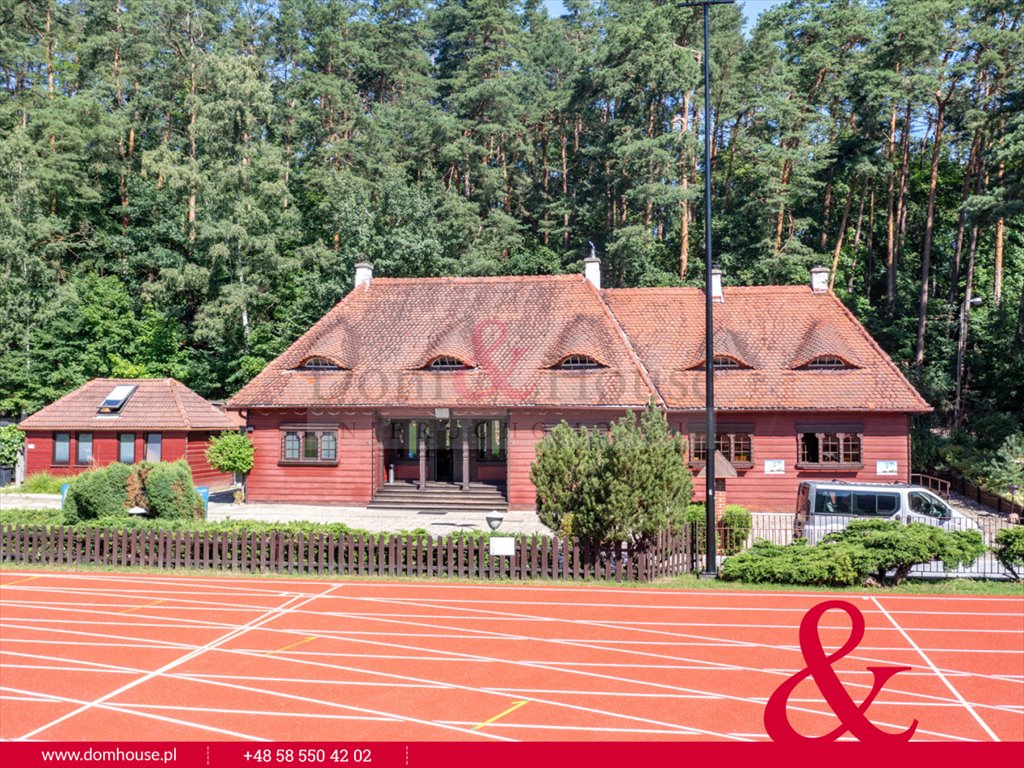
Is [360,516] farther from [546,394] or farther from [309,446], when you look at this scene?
[546,394]

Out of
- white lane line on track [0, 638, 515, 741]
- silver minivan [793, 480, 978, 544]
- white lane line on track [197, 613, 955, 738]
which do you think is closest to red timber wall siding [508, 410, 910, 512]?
silver minivan [793, 480, 978, 544]

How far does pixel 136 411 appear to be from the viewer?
32656mm

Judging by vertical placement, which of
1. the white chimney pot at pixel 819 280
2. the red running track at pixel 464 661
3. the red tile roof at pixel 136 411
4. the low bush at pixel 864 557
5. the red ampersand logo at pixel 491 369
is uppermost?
the white chimney pot at pixel 819 280

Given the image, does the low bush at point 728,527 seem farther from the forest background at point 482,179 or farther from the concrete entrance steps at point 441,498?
the forest background at point 482,179

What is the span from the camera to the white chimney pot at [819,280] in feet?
99.5

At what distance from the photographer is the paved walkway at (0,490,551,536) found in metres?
23.2

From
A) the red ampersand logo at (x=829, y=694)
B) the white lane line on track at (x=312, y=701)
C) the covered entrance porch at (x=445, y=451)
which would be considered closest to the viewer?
the red ampersand logo at (x=829, y=694)

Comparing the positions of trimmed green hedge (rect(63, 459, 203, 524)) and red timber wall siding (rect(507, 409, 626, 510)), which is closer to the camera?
trimmed green hedge (rect(63, 459, 203, 524))

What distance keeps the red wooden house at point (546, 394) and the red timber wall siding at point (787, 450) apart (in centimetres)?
5

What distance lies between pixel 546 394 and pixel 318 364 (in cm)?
855

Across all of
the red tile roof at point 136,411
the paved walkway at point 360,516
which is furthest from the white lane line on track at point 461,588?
the red tile roof at point 136,411

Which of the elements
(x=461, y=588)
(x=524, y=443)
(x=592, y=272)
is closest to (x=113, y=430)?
(x=524, y=443)

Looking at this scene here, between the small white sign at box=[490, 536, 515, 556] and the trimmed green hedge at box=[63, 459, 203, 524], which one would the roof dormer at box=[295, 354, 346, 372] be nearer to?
the trimmed green hedge at box=[63, 459, 203, 524]
